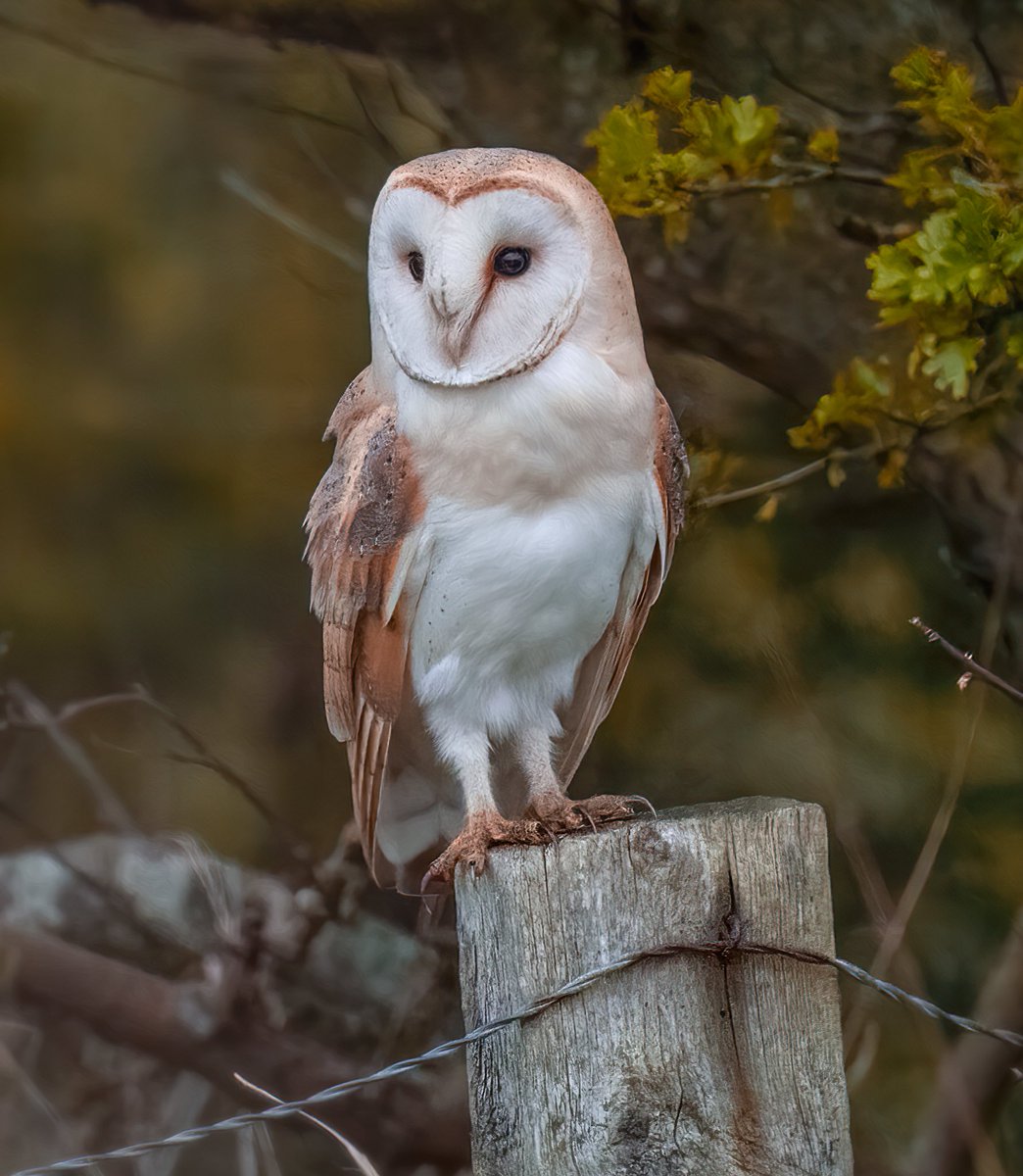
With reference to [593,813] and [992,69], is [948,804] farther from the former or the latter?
[992,69]

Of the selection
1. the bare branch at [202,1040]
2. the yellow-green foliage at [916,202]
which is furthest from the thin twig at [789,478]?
the bare branch at [202,1040]

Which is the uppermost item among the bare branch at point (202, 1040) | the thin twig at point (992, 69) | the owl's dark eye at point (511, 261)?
the thin twig at point (992, 69)

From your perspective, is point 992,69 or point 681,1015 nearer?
point 681,1015

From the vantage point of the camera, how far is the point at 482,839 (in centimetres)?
162

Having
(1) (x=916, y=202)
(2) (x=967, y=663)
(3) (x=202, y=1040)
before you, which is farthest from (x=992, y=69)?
(3) (x=202, y=1040)

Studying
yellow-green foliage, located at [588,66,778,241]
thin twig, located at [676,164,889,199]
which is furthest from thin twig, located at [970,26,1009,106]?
yellow-green foliage, located at [588,66,778,241]

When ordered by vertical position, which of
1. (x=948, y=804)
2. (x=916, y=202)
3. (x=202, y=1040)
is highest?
(x=916, y=202)

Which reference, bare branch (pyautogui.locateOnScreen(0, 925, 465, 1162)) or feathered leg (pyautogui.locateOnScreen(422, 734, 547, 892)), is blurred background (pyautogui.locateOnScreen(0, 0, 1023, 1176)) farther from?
feathered leg (pyautogui.locateOnScreen(422, 734, 547, 892))

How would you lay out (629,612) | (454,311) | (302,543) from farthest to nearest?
(302,543), (629,612), (454,311)

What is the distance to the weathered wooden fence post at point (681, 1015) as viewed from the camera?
122 centimetres

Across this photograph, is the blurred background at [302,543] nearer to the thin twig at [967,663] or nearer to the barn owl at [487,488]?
the thin twig at [967,663]

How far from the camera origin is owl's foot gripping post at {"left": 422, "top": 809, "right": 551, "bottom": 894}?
1.60 metres

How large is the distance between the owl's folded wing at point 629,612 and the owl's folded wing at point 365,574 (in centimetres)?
31

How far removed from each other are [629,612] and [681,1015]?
0.78 metres
